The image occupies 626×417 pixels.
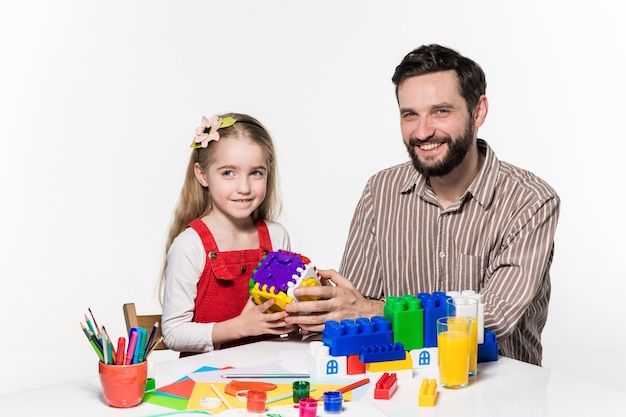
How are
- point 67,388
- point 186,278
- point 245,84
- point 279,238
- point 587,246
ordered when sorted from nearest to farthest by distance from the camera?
point 67,388, point 186,278, point 279,238, point 245,84, point 587,246

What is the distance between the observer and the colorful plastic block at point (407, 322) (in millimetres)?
2023

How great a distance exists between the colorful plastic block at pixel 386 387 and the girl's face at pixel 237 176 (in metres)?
0.88

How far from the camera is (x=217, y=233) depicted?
8.80 ft

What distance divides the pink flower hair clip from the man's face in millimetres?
589

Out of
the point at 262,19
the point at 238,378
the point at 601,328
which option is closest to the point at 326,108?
the point at 262,19

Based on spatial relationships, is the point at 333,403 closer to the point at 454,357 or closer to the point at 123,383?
the point at 454,357

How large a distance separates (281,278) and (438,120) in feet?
2.71

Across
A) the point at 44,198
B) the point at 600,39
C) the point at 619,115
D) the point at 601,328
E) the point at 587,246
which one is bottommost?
the point at 601,328

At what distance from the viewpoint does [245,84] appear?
187 inches

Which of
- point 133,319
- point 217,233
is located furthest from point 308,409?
point 217,233

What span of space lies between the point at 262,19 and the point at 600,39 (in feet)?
6.46

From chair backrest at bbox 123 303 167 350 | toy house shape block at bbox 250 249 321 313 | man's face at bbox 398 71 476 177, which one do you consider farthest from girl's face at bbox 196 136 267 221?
man's face at bbox 398 71 476 177

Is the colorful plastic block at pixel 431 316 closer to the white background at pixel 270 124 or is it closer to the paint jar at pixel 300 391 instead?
the paint jar at pixel 300 391

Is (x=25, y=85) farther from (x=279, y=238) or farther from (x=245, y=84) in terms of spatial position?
(x=279, y=238)
